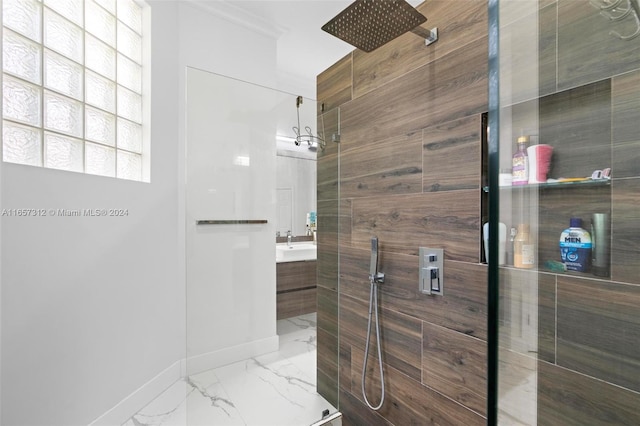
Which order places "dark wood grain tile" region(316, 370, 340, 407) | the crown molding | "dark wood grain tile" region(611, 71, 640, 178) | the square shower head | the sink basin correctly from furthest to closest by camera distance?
1. the crown molding
2. the sink basin
3. "dark wood grain tile" region(316, 370, 340, 407)
4. the square shower head
5. "dark wood grain tile" region(611, 71, 640, 178)

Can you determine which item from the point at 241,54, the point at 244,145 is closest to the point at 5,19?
the point at 244,145

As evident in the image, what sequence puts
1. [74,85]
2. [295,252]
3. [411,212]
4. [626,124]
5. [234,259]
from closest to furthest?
[626,124] < [411,212] < [74,85] < [234,259] < [295,252]

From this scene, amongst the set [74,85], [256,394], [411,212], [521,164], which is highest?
[74,85]

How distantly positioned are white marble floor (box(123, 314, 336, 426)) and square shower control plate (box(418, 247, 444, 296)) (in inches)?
39.2

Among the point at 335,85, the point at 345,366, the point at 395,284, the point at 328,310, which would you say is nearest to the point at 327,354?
the point at 345,366

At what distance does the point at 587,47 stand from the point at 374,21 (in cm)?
65

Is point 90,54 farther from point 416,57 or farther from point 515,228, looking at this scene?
point 515,228

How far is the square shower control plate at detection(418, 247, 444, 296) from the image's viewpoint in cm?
120

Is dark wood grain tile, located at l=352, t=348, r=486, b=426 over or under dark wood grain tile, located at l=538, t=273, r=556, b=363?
under

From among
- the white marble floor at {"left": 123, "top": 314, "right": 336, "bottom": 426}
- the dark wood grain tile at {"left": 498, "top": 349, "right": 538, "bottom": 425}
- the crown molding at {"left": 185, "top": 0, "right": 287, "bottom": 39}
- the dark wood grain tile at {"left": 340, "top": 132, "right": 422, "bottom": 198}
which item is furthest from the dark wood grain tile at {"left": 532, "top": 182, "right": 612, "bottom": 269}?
the crown molding at {"left": 185, "top": 0, "right": 287, "bottom": 39}

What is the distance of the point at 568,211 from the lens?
790 millimetres

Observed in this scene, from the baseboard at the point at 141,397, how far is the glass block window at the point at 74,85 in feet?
4.29

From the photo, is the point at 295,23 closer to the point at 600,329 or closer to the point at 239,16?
the point at 239,16

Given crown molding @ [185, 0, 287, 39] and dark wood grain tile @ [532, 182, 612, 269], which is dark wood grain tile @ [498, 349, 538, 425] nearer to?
dark wood grain tile @ [532, 182, 612, 269]
